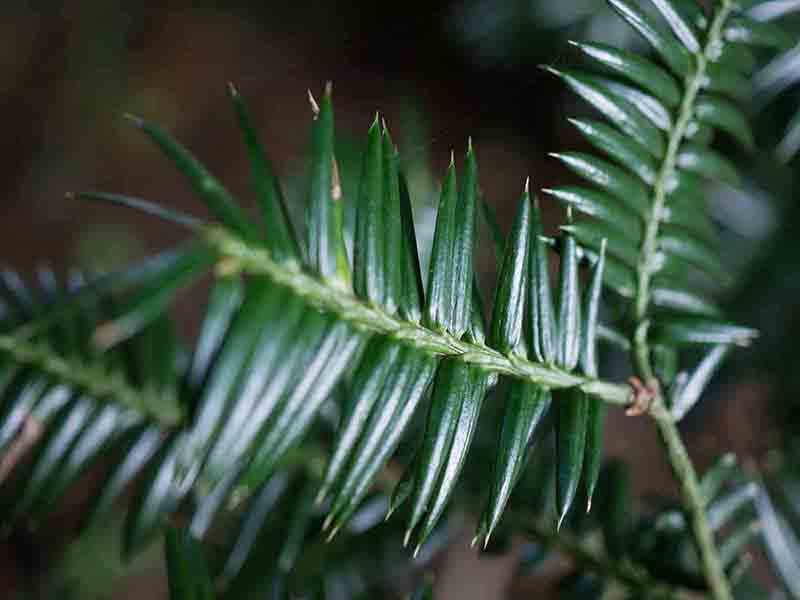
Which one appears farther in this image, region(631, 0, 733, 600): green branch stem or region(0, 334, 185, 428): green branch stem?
region(0, 334, 185, 428): green branch stem

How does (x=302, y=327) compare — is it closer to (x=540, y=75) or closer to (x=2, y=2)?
(x=540, y=75)

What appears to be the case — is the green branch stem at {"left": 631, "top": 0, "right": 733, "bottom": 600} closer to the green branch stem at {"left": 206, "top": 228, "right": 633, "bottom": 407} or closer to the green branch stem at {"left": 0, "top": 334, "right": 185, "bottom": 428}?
the green branch stem at {"left": 206, "top": 228, "right": 633, "bottom": 407}

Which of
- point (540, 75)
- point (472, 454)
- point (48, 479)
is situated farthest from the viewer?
point (540, 75)

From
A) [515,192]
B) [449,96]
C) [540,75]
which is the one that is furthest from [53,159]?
[540,75]

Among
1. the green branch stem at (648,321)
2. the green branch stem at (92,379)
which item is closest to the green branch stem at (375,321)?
the green branch stem at (648,321)

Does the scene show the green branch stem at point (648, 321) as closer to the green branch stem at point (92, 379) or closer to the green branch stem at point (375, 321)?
the green branch stem at point (375, 321)


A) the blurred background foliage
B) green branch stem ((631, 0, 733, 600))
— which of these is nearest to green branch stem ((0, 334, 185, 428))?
the blurred background foliage

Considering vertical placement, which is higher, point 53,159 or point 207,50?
point 207,50
